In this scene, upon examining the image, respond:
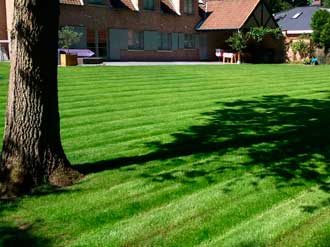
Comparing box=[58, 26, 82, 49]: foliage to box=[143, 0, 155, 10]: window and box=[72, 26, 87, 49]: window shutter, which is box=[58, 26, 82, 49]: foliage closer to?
box=[72, 26, 87, 49]: window shutter

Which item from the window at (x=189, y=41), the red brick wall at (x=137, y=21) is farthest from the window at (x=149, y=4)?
the window at (x=189, y=41)

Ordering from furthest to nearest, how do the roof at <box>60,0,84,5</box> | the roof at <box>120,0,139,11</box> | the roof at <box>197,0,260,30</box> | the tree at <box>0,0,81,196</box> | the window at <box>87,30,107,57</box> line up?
1. the roof at <box>197,0,260,30</box>
2. the roof at <box>120,0,139,11</box>
3. the window at <box>87,30,107,57</box>
4. the roof at <box>60,0,84,5</box>
5. the tree at <box>0,0,81,196</box>

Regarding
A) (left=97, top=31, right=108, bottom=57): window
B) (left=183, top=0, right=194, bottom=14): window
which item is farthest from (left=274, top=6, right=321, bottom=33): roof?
(left=97, top=31, right=108, bottom=57): window

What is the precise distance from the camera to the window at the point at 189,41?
37.1 meters

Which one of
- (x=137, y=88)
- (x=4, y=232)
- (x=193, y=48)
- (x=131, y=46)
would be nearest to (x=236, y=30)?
(x=193, y=48)

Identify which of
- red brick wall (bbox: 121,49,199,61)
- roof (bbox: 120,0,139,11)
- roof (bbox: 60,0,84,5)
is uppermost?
roof (bbox: 120,0,139,11)

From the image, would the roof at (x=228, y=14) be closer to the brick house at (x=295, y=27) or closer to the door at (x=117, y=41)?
the brick house at (x=295, y=27)

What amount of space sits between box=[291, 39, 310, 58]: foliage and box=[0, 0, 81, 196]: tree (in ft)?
107

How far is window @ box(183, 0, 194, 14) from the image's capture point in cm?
3662

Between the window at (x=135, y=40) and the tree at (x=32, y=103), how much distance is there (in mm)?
28219

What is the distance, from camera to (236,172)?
21.2 feet

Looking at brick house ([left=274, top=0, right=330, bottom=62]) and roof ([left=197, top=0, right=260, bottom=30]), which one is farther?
brick house ([left=274, top=0, right=330, bottom=62])

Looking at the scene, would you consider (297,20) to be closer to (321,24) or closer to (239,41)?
(321,24)

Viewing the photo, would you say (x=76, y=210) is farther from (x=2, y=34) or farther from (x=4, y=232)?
(x=2, y=34)
